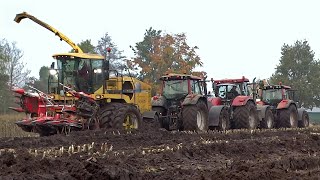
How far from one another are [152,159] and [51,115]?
22.3 ft

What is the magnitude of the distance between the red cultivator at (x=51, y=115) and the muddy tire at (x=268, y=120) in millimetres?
10109

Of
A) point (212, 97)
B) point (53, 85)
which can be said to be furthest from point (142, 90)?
point (212, 97)

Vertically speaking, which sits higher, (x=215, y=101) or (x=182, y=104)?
(x=215, y=101)

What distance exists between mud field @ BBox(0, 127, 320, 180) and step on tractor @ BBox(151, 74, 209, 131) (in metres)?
2.52

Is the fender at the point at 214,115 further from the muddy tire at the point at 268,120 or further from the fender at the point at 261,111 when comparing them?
the muddy tire at the point at 268,120

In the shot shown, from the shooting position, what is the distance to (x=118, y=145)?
37.6 ft

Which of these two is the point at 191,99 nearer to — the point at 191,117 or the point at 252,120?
the point at 191,117

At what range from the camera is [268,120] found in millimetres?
22516

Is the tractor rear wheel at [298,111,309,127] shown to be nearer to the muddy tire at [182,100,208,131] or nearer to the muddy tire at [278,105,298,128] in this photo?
the muddy tire at [278,105,298,128]

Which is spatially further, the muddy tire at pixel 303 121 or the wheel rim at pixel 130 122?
the muddy tire at pixel 303 121

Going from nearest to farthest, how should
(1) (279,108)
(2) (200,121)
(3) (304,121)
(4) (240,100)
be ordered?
(2) (200,121) → (4) (240,100) → (1) (279,108) → (3) (304,121)

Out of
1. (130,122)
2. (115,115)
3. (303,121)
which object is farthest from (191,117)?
(303,121)

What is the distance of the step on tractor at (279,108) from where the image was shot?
74.4ft

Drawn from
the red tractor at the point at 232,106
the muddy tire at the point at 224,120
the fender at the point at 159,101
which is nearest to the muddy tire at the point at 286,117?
the red tractor at the point at 232,106
